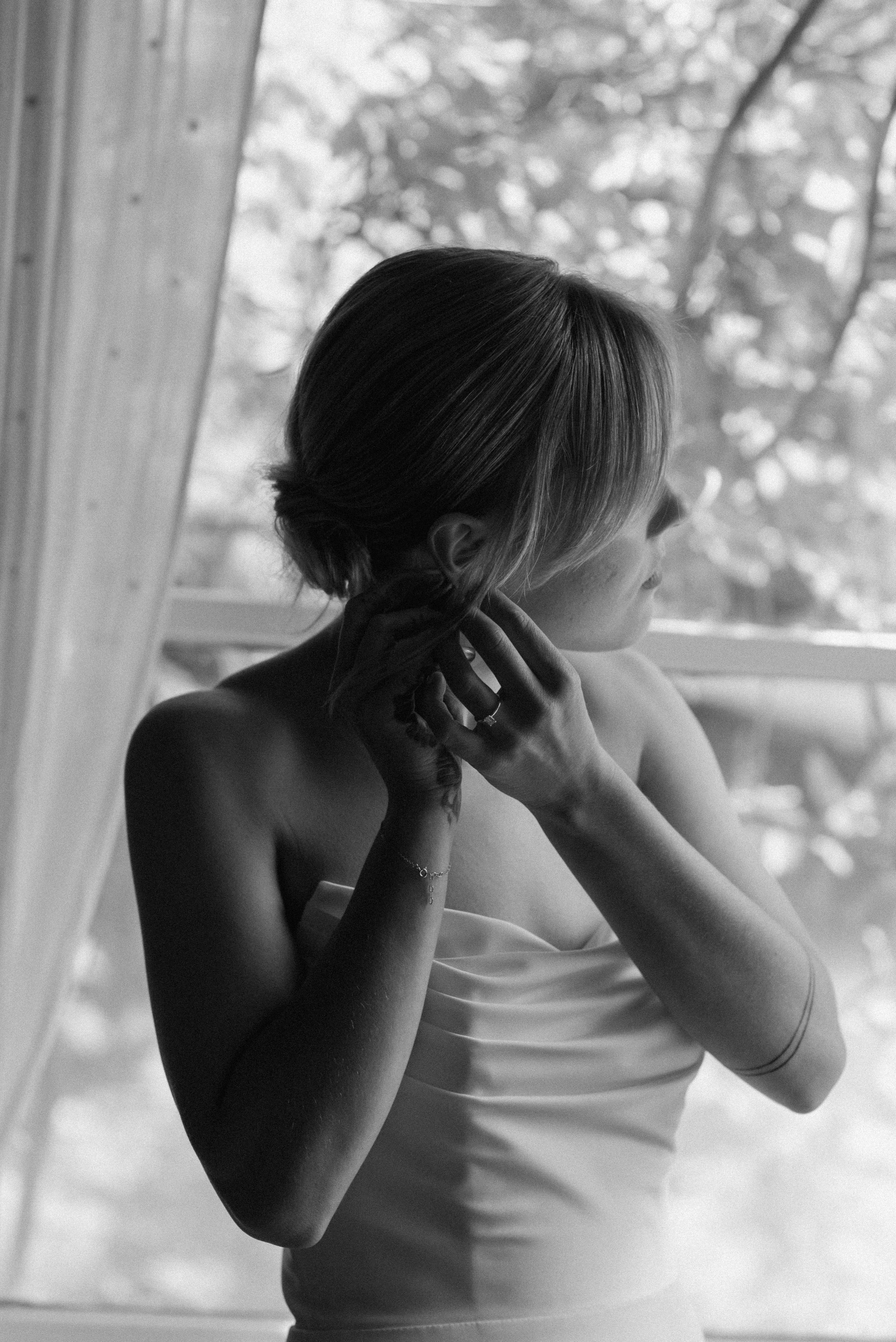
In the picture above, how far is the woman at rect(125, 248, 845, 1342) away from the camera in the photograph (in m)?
0.84

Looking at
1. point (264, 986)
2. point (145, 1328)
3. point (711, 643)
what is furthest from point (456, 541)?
point (145, 1328)

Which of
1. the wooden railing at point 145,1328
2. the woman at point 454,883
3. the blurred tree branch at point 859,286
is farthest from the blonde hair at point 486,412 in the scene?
the wooden railing at point 145,1328

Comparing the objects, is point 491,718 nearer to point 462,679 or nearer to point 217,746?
point 462,679

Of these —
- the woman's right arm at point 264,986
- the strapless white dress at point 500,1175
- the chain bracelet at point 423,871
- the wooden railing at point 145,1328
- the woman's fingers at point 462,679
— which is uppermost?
the woman's fingers at point 462,679

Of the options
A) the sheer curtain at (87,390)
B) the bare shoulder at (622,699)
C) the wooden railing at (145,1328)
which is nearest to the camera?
the bare shoulder at (622,699)

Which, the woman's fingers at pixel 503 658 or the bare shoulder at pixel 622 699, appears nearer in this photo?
the woman's fingers at pixel 503 658

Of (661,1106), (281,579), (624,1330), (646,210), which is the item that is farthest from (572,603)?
(646,210)

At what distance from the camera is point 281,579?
3.78 ft

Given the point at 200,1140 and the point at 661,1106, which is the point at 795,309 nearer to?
the point at 661,1106

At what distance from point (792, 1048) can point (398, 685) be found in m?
0.45

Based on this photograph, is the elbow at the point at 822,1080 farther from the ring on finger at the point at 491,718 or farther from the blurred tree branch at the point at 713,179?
the blurred tree branch at the point at 713,179

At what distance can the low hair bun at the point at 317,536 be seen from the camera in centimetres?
92

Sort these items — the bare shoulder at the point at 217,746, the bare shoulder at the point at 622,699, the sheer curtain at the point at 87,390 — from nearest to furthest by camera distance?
the bare shoulder at the point at 217,746 < the bare shoulder at the point at 622,699 < the sheer curtain at the point at 87,390

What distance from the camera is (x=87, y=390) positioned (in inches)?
58.1
